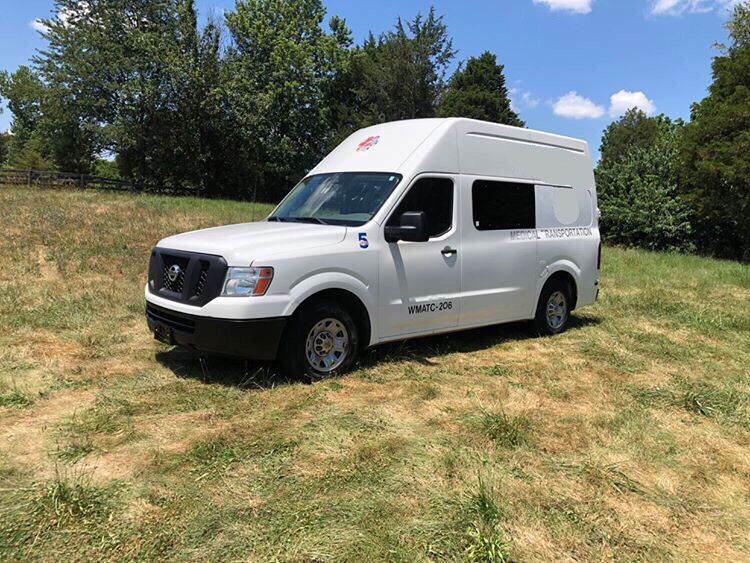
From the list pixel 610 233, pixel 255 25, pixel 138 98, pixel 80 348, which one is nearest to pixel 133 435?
pixel 80 348

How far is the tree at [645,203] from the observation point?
77.9ft

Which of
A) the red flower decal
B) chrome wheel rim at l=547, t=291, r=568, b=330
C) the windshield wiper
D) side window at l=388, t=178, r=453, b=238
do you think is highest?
the red flower decal

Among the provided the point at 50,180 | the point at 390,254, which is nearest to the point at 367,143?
the point at 390,254

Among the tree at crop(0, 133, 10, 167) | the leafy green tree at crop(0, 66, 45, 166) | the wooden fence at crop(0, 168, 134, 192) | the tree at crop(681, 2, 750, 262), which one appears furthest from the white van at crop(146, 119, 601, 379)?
the tree at crop(0, 133, 10, 167)

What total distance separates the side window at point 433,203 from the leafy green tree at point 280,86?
1205 inches

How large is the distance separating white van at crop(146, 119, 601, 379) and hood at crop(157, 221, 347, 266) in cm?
1

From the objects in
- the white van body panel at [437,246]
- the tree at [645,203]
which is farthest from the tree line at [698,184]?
the white van body panel at [437,246]

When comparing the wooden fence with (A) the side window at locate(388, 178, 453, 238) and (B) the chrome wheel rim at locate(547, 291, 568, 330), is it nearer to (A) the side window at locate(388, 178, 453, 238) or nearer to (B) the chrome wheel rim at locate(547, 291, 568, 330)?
(A) the side window at locate(388, 178, 453, 238)

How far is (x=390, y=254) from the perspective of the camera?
5.42 meters

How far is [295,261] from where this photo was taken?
478cm

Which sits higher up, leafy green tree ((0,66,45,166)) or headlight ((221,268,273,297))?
leafy green tree ((0,66,45,166))

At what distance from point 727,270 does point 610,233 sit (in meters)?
9.21

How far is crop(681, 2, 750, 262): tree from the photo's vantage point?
21.3 m

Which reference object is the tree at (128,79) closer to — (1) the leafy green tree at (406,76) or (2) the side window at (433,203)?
(1) the leafy green tree at (406,76)
